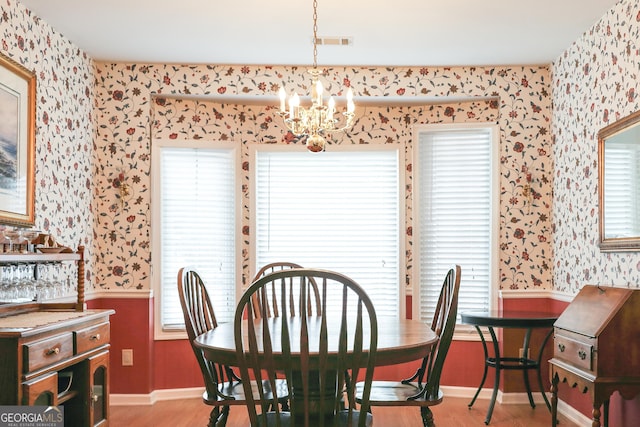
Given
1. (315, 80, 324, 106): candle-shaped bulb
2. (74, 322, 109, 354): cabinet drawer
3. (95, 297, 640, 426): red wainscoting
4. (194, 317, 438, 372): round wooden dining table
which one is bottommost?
(95, 297, 640, 426): red wainscoting

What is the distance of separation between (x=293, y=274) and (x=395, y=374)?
3.25 metres

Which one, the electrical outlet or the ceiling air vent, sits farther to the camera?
the electrical outlet

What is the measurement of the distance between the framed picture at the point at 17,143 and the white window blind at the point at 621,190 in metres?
3.34

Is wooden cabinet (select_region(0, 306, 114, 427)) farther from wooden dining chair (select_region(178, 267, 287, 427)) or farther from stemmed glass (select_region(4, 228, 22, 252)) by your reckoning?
wooden dining chair (select_region(178, 267, 287, 427))

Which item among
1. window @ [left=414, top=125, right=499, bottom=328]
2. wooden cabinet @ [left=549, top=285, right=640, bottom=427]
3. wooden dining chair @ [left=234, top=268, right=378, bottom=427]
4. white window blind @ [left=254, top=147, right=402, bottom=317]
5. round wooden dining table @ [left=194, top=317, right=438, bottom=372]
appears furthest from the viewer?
white window blind @ [left=254, top=147, right=402, bottom=317]

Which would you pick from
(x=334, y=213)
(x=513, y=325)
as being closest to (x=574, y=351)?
(x=513, y=325)

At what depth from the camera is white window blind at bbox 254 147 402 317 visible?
531cm

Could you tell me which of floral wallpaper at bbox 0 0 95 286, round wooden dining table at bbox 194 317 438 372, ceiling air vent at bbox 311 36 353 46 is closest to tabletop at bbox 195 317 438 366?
round wooden dining table at bbox 194 317 438 372

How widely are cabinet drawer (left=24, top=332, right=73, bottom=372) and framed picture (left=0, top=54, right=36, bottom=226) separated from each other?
31.7 inches

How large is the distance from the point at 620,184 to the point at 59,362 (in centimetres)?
309

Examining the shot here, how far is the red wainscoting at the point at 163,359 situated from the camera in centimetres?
485

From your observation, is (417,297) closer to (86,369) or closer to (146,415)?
(146,415)

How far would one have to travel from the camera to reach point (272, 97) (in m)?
5.06

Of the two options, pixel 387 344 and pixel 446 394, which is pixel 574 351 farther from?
pixel 446 394
